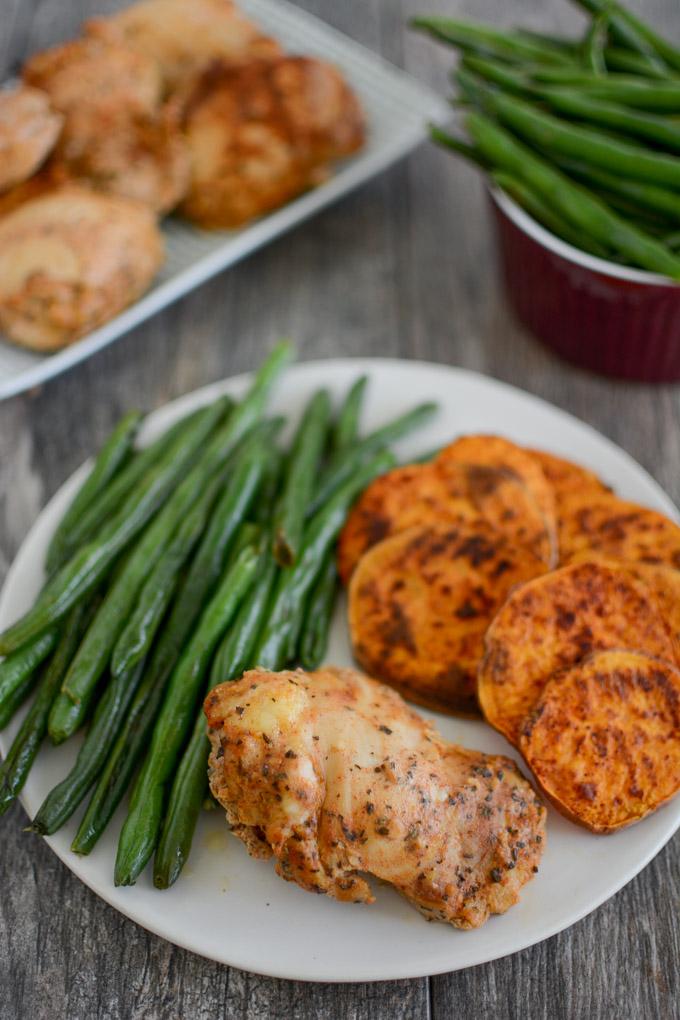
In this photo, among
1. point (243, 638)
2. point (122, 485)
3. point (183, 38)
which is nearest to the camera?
point (243, 638)

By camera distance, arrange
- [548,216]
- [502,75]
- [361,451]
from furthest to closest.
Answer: [502,75]
[548,216]
[361,451]

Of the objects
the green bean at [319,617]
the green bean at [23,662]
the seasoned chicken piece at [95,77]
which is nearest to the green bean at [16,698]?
the green bean at [23,662]

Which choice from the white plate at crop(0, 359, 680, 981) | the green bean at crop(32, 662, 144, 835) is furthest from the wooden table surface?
the green bean at crop(32, 662, 144, 835)

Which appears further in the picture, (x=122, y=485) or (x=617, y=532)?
(x=122, y=485)

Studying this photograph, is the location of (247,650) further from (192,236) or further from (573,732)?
(192,236)

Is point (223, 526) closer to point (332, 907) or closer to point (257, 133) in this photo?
point (332, 907)

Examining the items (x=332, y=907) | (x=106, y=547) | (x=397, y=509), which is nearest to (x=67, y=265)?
(x=106, y=547)

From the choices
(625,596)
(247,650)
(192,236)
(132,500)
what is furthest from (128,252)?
(625,596)

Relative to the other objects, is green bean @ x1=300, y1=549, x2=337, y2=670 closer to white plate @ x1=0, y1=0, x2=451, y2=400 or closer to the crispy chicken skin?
the crispy chicken skin
